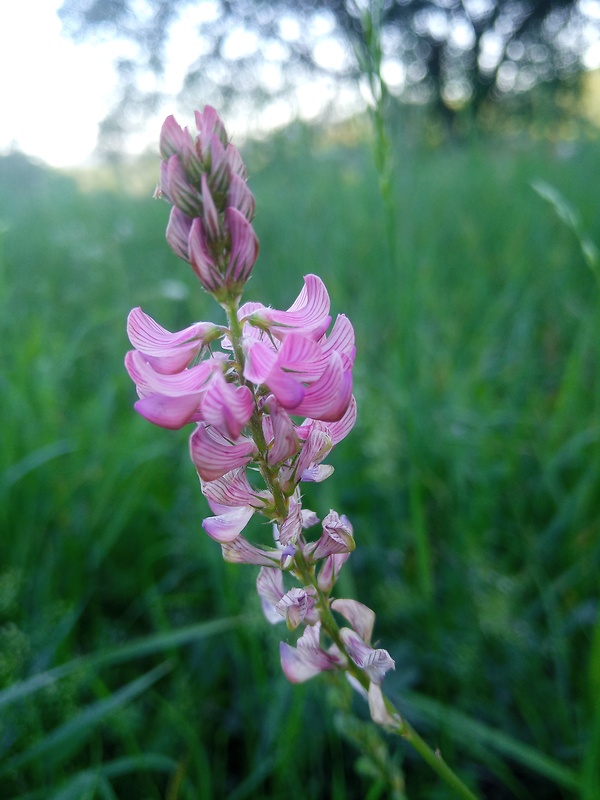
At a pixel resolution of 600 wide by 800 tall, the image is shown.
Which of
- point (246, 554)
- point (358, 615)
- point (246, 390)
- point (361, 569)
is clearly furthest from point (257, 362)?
point (361, 569)

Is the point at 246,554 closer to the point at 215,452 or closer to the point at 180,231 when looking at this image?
the point at 215,452

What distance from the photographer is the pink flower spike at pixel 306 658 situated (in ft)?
2.51

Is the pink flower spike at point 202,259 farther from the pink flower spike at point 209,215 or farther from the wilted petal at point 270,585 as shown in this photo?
the wilted petal at point 270,585

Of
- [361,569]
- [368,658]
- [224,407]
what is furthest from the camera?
[361,569]

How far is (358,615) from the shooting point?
2.63ft

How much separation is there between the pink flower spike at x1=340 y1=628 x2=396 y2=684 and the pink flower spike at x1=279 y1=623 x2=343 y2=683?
0.03m

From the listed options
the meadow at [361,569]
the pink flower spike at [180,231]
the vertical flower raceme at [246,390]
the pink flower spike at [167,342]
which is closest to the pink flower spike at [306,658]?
the vertical flower raceme at [246,390]

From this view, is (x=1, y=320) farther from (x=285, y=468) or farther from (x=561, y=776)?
(x=561, y=776)

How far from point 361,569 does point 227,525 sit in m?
1.32

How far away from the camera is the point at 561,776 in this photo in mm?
1185

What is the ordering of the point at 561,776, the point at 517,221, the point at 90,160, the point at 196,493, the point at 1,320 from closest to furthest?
the point at 561,776 → the point at 196,493 → the point at 1,320 → the point at 517,221 → the point at 90,160

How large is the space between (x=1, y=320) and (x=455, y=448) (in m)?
2.43

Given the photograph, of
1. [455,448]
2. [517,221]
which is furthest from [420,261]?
[455,448]

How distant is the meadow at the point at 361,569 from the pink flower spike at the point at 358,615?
26 centimetres
